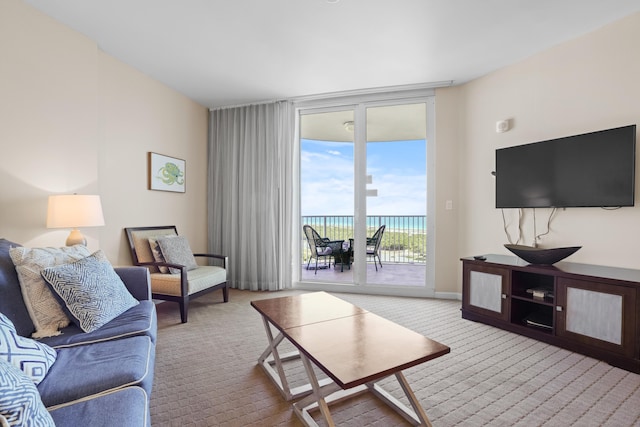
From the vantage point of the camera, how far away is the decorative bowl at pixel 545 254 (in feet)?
8.31

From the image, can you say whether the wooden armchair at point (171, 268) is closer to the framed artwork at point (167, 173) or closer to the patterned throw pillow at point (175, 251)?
the patterned throw pillow at point (175, 251)

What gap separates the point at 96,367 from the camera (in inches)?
51.8

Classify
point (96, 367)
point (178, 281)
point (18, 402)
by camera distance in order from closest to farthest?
1. point (18, 402)
2. point (96, 367)
3. point (178, 281)

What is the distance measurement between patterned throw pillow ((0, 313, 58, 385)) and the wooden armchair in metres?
1.73

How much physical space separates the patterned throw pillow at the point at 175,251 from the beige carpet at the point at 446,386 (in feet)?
2.44

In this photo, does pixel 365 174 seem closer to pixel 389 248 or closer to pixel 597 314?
pixel 389 248

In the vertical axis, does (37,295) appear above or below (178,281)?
above

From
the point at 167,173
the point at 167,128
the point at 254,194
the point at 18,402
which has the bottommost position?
the point at 18,402

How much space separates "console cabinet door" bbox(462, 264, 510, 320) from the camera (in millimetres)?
2834

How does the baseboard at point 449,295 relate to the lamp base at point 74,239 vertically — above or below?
below

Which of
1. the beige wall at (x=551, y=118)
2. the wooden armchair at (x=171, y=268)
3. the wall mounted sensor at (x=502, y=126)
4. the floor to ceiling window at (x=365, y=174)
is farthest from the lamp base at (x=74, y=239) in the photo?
the wall mounted sensor at (x=502, y=126)

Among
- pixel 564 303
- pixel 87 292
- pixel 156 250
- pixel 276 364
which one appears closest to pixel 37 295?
pixel 87 292

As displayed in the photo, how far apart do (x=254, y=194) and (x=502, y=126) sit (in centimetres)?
318

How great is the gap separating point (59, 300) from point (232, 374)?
1114 millimetres
